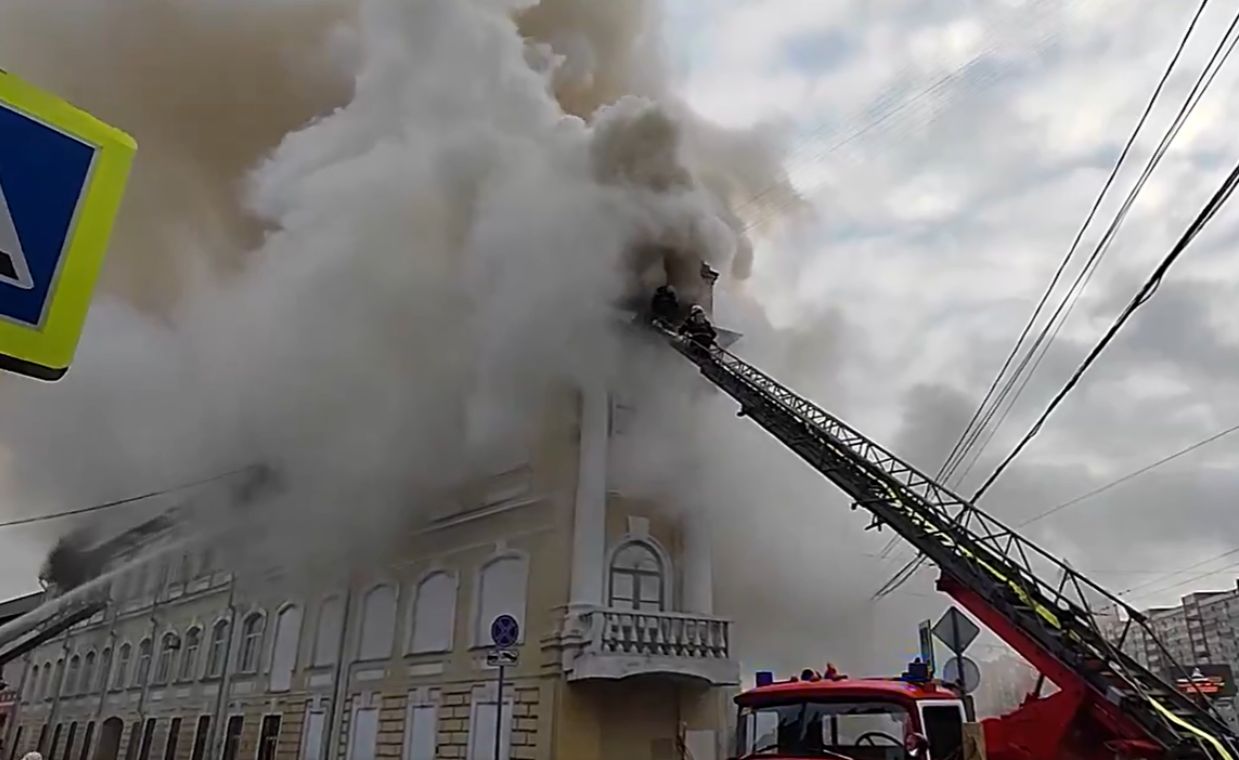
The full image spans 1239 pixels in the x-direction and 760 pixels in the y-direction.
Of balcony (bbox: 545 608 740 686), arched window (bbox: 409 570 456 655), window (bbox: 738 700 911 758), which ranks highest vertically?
arched window (bbox: 409 570 456 655)

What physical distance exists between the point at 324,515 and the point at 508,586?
5342mm

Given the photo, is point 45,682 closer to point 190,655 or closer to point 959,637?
point 190,655

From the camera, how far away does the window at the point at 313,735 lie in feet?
52.8

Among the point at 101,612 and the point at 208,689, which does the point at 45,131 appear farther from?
the point at 101,612

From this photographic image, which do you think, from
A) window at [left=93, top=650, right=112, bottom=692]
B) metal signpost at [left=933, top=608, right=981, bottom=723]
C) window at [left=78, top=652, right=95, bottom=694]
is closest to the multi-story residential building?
metal signpost at [left=933, top=608, right=981, bottom=723]

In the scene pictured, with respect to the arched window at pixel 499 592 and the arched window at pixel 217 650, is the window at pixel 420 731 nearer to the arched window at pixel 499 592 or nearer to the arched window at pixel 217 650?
the arched window at pixel 499 592

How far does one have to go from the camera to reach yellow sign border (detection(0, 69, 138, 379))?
161cm

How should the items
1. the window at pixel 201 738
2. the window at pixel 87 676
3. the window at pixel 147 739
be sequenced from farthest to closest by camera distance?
the window at pixel 87 676, the window at pixel 147 739, the window at pixel 201 738

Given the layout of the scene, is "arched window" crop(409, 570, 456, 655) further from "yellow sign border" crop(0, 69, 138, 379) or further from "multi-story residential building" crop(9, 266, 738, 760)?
"yellow sign border" crop(0, 69, 138, 379)

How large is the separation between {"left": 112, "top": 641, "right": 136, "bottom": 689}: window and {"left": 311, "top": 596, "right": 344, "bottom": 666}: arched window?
41.9 feet

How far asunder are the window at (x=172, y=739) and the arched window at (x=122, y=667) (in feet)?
15.5

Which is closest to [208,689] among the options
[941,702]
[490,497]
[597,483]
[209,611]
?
[209,611]

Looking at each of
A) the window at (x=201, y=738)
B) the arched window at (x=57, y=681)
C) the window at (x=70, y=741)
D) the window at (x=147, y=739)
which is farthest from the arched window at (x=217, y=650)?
the arched window at (x=57, y=681)

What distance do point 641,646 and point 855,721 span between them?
19.7 feet
